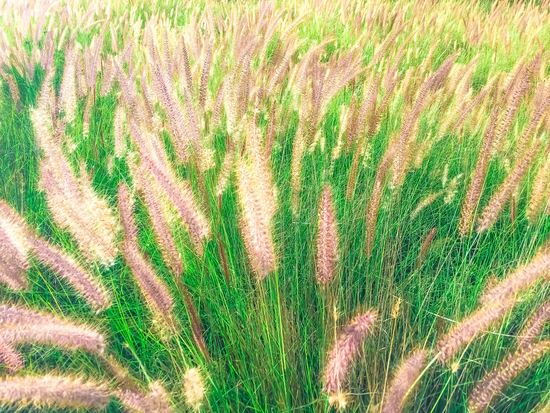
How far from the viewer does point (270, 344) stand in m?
0.91

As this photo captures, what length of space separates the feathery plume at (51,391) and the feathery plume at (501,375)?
0.57 metres

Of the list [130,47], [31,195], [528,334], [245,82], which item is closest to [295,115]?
[245,82]

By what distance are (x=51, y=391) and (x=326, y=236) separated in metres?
0.48

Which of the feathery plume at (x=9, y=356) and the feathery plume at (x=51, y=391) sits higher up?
the feathery plume at (x=51, y=391)

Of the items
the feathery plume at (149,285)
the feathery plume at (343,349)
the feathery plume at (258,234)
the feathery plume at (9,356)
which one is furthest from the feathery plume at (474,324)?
the feathery plume at (9,356)

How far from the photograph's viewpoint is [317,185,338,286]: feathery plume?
843mm

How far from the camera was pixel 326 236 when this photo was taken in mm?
855

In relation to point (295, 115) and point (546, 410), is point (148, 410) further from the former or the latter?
point (295, 115)

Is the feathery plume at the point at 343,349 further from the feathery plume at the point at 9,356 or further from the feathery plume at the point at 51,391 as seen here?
the feathery plume at the point at 9,356

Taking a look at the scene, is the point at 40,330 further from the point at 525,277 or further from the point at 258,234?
the point at 525,277

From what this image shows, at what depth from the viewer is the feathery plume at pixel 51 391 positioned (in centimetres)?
65

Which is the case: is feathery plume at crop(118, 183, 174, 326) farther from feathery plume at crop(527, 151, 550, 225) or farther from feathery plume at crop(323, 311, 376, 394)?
feathery plume at crop(527, 151, 550, 225)

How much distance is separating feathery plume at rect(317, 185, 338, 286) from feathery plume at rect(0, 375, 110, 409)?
41 centimetres

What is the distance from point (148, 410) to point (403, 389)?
15.0 inches
